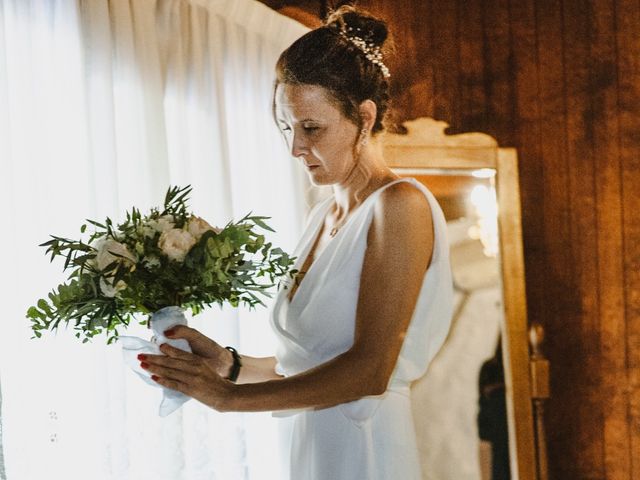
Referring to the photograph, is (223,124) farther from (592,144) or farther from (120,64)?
(592,144)

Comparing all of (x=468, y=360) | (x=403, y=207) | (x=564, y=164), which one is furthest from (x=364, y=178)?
(x=564, y=164)

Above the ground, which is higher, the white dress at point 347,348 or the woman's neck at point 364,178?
the woman's neck at point 364,178

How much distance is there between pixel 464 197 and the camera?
3.52 metres

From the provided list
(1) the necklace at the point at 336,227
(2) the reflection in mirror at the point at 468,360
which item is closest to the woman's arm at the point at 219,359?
(1) the necklace at the point at 336,227

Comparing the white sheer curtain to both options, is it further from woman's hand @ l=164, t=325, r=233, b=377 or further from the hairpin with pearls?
the hairpin with pearls

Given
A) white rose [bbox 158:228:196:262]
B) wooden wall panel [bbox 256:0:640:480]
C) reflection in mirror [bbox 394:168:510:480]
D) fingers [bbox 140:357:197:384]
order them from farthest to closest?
wooden wall panel [bbox 256:0:640:480] → reflection in mirror [bbox 394:168:510:480] → fingers [bbox 140:357:197:384] → white rose [bbox 158:228:196:262]

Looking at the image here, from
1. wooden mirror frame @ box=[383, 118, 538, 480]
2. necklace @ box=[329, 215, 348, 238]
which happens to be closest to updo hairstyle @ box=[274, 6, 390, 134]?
necklace @ box=[329, 215, 348, 238]

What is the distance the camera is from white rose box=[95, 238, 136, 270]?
168 cm

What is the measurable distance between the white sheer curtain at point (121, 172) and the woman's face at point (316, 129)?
2.16 feet

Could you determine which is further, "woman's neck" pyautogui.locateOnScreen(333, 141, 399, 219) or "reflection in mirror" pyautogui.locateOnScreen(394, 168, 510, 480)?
"reflection in mirror" pyautogui.locateOnScreen(394, 168, 510, 480)

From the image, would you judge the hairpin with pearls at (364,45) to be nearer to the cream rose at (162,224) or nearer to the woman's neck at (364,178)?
the woman's neck at (364,178)

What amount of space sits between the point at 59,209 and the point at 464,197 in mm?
1708

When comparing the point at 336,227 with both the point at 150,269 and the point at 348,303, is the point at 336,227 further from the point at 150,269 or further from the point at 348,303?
the point at 150,269

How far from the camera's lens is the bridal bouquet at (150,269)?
5.51 feet
